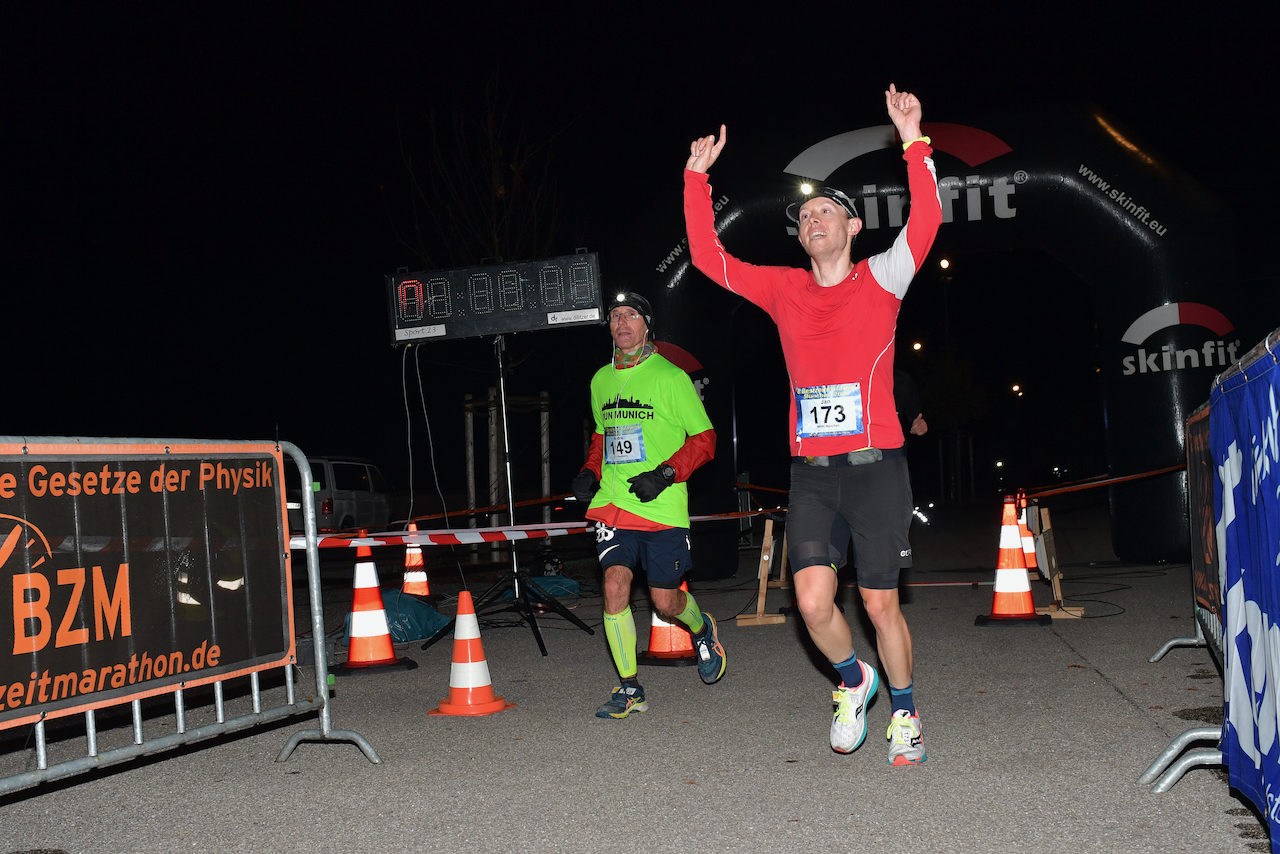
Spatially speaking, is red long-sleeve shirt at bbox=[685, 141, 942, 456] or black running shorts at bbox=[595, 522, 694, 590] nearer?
red long-sleeve shirt at bbox=[685, 141, 942, 456]

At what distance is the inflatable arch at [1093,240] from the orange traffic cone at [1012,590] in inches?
157

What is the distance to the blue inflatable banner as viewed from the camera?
2.89 meters

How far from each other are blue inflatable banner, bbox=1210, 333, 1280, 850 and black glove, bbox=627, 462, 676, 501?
2.54 metres

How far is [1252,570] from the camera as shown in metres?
3.20

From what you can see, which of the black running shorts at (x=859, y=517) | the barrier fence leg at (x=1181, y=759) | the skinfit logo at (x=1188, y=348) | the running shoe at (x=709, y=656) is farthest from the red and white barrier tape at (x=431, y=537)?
the skinfit logo at (x=1188, y=348)

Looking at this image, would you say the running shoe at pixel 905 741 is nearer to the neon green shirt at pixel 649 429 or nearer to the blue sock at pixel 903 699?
the blue sock at pixel 903 699

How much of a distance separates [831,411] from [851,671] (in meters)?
1.07

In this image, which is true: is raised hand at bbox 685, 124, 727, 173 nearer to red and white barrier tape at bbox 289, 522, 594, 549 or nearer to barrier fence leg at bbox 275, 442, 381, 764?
barrier fence leg at bbox 275, 442, 381, 764

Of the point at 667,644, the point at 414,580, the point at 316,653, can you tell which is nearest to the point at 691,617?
the point at 667,644

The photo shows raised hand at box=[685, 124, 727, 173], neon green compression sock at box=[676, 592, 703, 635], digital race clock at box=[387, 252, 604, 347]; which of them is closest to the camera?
raised hand at box=[685, 124, 727, 173]

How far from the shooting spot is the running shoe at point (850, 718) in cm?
440

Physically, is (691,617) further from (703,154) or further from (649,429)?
(703,154)

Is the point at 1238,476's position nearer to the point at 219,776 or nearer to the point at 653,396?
the point at 653,396

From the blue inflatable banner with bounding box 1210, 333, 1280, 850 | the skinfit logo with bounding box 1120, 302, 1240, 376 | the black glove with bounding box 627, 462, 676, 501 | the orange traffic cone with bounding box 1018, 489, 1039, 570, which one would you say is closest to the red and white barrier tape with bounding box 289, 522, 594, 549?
the black glove with bounding box 627, 462, 676, 501
